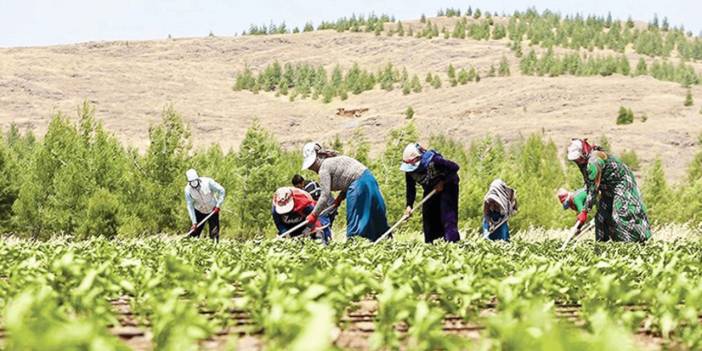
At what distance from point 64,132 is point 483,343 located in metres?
21.9

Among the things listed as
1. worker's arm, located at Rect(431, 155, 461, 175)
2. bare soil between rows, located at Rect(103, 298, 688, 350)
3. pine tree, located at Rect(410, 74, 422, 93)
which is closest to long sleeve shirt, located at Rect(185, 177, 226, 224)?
worker's arm, located at Rect(431, 155, 461, 175)

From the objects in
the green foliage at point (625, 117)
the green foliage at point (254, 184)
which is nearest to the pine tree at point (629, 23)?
the green foliage at point (625, 117)

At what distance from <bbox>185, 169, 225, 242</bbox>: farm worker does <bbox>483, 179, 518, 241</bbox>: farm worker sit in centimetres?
410

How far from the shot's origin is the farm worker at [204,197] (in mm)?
14172

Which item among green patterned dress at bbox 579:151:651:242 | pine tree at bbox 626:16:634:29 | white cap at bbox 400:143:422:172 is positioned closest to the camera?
green patterned dress at bbox 579:151:651:242

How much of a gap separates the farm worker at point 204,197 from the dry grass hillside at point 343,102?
4952 centimetres

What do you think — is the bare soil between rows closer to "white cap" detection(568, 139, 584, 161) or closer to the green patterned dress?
"white cap" detection(568, 139, 584, 161)

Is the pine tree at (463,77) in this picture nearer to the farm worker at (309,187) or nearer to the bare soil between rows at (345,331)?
the farm worker at (309,187)

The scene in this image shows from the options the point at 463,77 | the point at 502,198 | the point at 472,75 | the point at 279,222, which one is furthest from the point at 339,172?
the point at 472,75

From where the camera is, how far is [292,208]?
12.0 metres

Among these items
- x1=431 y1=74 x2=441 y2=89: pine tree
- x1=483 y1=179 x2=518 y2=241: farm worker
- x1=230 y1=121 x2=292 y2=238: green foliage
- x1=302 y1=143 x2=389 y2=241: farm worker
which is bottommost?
x1=431 y1=74 x2=441 y2=89: pine tree

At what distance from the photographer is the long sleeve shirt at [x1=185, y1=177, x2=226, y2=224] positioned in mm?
14164

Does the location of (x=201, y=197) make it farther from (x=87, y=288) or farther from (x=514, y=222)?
(x=514, y=222)

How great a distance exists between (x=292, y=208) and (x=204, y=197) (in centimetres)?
287
